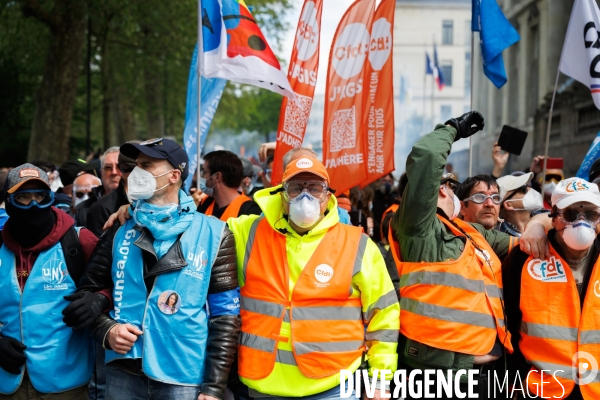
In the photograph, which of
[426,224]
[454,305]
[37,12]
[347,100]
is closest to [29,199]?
[426,224]

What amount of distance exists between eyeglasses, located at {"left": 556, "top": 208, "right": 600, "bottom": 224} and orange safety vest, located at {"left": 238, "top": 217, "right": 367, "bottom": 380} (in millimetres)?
1093

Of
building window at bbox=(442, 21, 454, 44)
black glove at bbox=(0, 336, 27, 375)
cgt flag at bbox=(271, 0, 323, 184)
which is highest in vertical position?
building window at bbox=(442, 21, 454, 44)

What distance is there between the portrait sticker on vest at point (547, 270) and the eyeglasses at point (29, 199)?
8.93ft

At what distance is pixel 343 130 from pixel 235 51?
1.28m

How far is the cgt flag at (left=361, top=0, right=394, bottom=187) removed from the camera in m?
6.77

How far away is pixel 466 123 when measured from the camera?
4094 mm

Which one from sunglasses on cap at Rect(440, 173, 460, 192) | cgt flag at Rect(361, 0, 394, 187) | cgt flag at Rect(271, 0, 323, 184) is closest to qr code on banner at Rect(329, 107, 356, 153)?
cgt flag at Rect(361, 0, 394, 187)

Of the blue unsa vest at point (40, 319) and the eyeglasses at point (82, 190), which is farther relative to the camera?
the eyeglasses at point (82, 190)

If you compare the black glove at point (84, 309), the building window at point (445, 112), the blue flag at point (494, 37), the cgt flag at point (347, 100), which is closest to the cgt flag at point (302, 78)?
the cgt flag at point (347, 100)

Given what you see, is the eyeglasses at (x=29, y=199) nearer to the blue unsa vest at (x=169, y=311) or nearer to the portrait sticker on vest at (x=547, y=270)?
the blue unsa vest at (x=169, y=311)

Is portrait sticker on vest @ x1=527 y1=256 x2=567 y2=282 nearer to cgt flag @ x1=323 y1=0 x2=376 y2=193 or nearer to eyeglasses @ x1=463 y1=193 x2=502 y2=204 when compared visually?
eyeglasses @ x1=463 y1=193 x2=502 y2=204

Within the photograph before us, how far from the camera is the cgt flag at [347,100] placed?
6.83m

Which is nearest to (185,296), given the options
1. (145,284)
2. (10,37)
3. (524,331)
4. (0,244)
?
(145,284)

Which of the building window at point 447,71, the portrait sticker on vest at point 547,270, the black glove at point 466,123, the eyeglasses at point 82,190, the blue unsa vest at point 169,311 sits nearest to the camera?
the blue unsa vest at point 169,311
